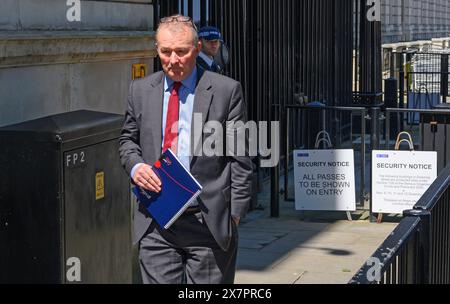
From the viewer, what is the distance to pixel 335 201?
11.0 m

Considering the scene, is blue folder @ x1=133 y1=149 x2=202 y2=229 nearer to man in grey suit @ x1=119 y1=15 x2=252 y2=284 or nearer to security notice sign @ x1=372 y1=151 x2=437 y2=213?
man in grey suit @ x1=119 y1=15 x2=252 y2=284

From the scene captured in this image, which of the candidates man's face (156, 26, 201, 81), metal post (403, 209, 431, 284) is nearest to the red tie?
man's face (156, 26, 201, 81)

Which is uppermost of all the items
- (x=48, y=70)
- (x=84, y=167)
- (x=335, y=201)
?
(x=48, y=70)

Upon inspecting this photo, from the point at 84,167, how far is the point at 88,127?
0.82 feet

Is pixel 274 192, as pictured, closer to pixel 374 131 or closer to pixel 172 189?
pixel 374 131

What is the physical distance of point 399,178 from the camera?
1072cm

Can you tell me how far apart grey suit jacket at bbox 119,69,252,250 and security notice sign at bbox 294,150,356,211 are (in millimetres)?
6206

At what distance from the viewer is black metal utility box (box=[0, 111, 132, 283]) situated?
18.6 feet

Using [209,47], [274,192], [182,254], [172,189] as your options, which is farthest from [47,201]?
[274,192]

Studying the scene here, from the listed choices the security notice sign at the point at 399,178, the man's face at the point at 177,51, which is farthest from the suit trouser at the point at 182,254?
the security notice sign at the point at 399,178

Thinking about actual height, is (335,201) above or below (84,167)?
below

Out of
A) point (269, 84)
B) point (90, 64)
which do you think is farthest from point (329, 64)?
point (90, 64)

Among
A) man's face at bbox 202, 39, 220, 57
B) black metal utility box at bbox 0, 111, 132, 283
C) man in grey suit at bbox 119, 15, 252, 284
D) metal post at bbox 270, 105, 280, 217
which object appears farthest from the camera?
metal post at bbox 270, 105, 280, 217
